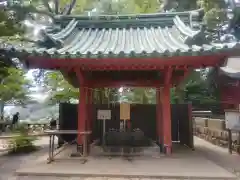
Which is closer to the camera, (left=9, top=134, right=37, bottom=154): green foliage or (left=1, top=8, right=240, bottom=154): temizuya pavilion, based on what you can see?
(left=1, top=8, right=240, bottom=154): temizuya pavilion

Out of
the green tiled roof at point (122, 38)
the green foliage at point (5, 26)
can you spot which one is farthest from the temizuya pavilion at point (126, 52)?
the green foliage at point (5, 26)

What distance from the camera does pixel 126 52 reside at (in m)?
6.77

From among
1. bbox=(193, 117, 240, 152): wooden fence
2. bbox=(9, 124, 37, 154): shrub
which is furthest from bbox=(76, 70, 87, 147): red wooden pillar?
bbox=(193, 117, 240, 152): wooden fence

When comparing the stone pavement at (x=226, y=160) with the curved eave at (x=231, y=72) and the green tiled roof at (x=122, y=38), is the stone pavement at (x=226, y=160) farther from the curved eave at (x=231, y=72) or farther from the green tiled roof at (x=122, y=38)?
the curved eave at (x=231, y=72)

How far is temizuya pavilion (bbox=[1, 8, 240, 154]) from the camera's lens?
6750mm

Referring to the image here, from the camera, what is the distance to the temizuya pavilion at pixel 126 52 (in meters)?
6.75

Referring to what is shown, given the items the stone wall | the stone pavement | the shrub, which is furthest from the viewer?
the stone wall

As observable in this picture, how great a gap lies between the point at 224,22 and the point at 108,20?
306 inches

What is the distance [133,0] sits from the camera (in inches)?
688

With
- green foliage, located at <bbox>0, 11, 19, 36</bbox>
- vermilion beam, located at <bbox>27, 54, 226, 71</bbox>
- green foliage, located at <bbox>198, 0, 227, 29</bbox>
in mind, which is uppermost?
green foliage, located at <bbox>198, 0, 227, 29</bbox>

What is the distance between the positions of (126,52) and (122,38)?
2.55 metres

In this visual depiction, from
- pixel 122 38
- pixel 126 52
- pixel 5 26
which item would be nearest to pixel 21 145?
pixel 5 26

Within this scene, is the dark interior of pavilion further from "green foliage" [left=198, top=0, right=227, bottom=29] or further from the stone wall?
"green foliage" [left=198, top=0, right=227, bottom=29]

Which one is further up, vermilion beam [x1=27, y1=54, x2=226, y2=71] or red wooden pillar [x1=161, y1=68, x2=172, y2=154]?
vermilion beam [x1=27, y1=54, x2=226, y2=71]
